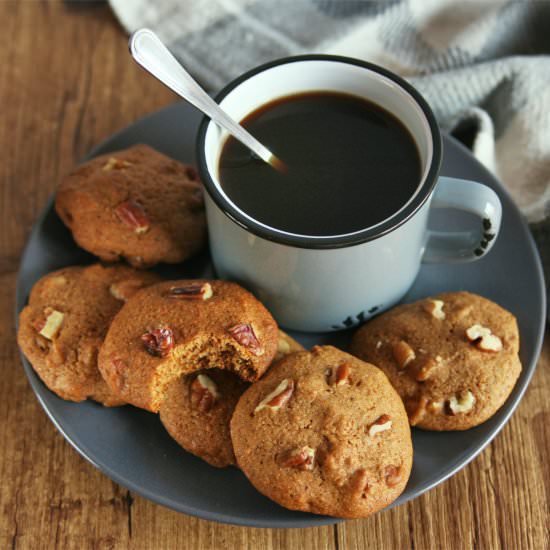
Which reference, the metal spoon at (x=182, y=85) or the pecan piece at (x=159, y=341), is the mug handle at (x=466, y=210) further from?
the pecan piece at (x=159, y=341)

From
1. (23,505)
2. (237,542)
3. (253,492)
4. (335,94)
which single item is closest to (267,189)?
(335,94)

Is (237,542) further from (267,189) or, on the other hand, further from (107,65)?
(107,65)

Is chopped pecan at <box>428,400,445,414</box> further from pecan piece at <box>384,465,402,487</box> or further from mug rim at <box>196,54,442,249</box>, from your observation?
mug rim at <box>196,54,442,249</box>

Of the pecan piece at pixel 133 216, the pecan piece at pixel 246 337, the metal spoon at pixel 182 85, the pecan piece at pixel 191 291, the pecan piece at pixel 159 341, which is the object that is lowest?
the pecan piece at pixel 246 337

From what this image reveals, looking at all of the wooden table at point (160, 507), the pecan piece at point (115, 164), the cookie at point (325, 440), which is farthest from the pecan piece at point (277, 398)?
the pecan piece at point (115, 164)

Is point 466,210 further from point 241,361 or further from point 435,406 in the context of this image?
point 241,361

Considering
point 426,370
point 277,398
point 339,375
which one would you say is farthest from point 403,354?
point 277,398

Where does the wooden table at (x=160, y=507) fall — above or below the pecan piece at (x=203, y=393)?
below

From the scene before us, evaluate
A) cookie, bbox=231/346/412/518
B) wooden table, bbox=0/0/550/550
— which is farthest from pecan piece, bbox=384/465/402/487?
wooden table, bbox=0/0/550/550
